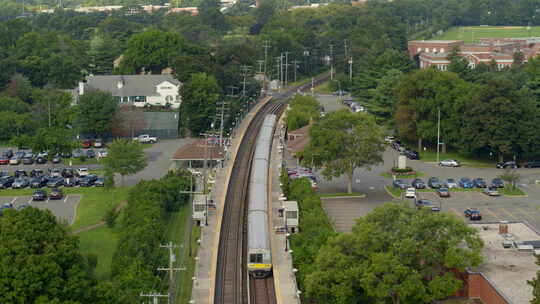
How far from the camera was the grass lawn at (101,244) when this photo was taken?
147ft

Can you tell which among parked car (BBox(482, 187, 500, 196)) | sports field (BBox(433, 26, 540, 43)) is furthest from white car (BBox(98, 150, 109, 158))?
sports field (BBox(433, 26, 540, 43))

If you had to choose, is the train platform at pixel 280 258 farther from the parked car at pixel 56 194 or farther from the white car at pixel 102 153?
the white car at pixel 102 153

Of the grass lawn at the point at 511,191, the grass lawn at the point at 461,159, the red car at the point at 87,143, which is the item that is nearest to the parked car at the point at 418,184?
the grass lawn at the point at 511,191

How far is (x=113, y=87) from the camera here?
8856 cm

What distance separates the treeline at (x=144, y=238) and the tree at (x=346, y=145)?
9130mm

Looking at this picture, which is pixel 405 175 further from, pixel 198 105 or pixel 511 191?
pixel 198 105

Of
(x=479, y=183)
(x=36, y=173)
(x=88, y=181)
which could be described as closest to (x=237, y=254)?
(x=88, y=181)

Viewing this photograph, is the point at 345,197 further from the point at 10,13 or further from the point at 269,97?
the point at 10,13

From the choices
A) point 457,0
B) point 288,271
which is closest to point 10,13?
point 457,0

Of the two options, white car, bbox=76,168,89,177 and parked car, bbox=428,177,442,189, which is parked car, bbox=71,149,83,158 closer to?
white car, bbox=76,168,89,177

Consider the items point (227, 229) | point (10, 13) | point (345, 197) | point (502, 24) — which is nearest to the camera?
point (227, 229)

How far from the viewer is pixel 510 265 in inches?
1581

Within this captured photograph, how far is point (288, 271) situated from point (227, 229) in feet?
29.5

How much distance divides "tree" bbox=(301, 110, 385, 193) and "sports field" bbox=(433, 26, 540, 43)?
8957 cm
